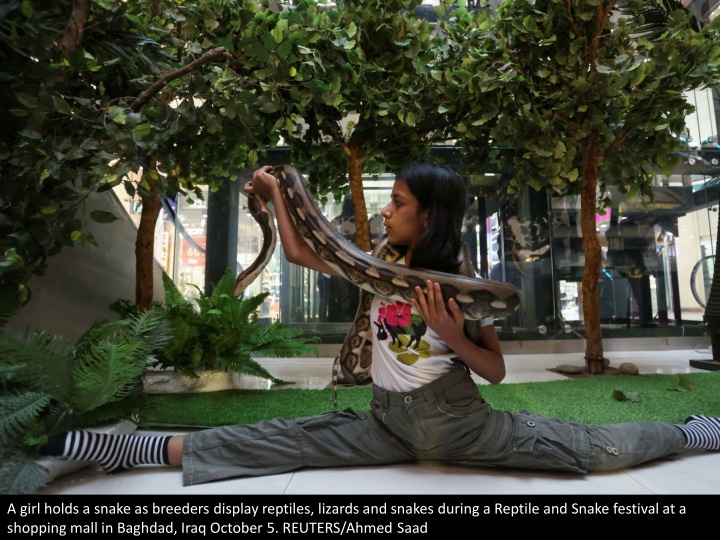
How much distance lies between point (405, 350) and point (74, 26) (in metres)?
2.41

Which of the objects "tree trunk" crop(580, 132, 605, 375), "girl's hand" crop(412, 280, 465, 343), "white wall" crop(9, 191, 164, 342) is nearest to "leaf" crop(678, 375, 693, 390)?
"tree trunk" crop(580, 132, 605, 375)

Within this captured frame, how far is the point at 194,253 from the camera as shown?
6293 mm

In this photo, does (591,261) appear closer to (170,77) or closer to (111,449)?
(170,77)

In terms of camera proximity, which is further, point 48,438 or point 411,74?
point 411,74

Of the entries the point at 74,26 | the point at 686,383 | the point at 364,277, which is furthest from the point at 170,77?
the point at 686,383

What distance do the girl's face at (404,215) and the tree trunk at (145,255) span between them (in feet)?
8.77

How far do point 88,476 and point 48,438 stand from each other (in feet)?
0.69

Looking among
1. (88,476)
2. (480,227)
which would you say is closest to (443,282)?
(88,476)

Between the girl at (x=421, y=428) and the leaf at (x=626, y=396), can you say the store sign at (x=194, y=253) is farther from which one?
the leaf at (x=626, y=396)

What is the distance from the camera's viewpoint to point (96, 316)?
3.73m

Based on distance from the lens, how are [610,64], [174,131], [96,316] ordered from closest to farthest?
1. [174,131]
2. [610,64]
3. [96,316]

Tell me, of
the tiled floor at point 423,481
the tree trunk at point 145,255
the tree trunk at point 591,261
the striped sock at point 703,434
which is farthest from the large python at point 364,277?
the tree trunk at point 591,261

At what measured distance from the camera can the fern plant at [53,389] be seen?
146cm
